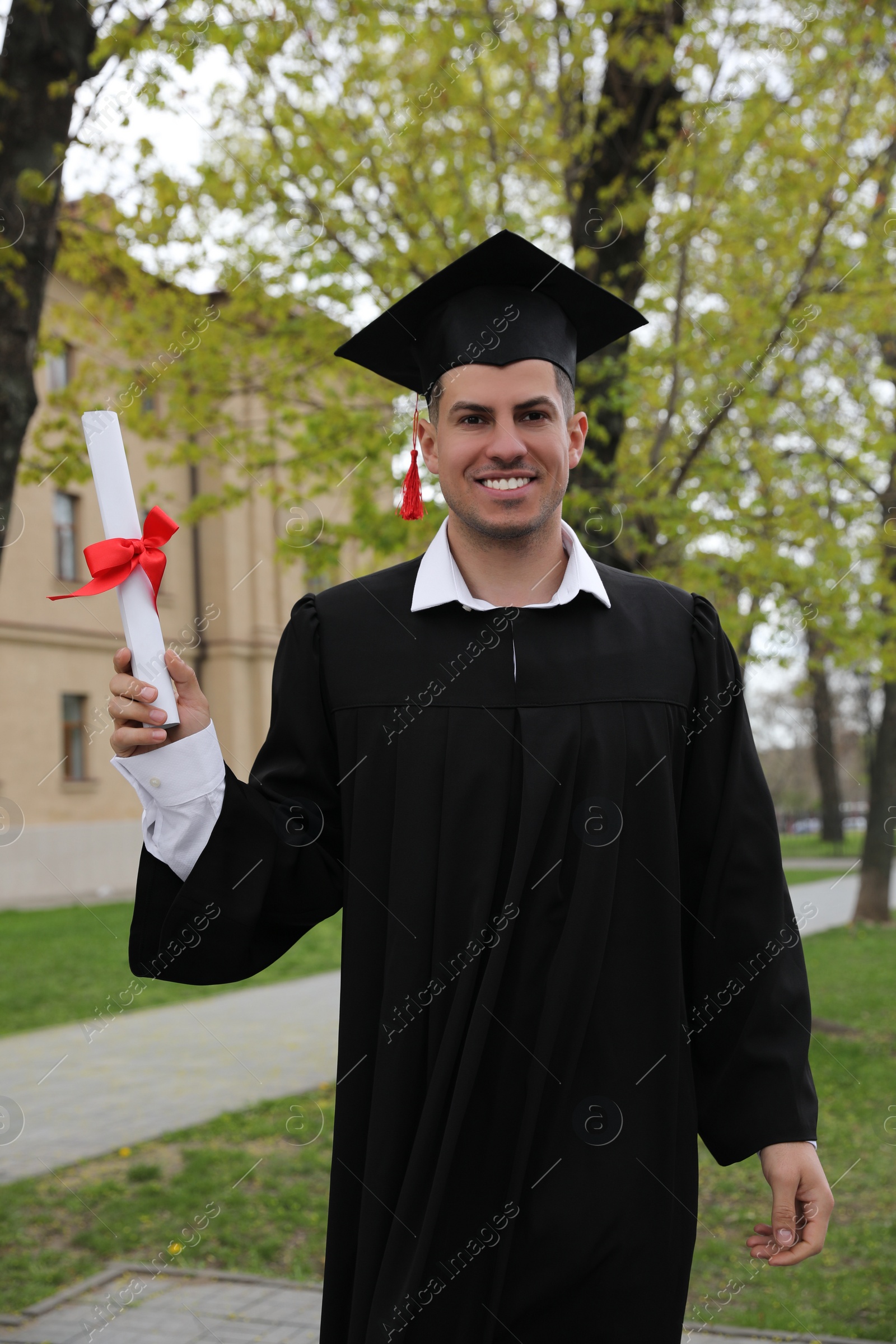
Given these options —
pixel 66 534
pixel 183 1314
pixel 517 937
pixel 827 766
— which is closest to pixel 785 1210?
pixel 517 937

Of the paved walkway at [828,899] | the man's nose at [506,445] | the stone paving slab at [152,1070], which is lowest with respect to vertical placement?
the paved walkway at [828,899]

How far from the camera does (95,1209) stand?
217 inches

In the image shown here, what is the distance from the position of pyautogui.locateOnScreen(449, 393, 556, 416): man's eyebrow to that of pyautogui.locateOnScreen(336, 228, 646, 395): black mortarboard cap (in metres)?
0.09

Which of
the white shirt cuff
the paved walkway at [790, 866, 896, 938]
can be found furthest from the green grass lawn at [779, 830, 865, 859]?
the white shirt cuff

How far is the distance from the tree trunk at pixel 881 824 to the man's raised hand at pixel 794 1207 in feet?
40.7

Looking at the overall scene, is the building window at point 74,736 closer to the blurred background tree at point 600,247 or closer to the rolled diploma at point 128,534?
the blurred background tree at point 600,247

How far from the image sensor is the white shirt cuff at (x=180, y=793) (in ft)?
7.11

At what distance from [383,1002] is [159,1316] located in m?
2.97

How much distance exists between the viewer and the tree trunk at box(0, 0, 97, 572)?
15.4 feet

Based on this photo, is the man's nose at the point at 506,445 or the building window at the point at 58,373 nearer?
the man's nose at the point at 506,445

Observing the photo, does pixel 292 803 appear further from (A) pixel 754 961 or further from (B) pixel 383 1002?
(A) pixel 754 961

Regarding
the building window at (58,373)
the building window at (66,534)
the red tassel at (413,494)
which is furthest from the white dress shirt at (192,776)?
the building window at (66,534)

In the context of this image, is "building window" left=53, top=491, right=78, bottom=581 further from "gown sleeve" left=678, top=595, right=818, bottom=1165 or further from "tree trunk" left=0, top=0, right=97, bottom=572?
"gown sleeve" left=678, top=595, right=818, bottom=1165

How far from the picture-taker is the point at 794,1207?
2.15 m
